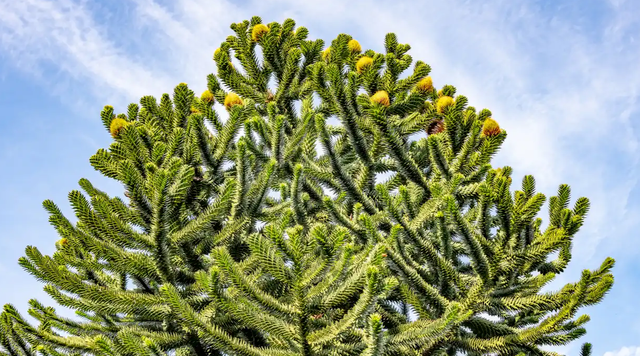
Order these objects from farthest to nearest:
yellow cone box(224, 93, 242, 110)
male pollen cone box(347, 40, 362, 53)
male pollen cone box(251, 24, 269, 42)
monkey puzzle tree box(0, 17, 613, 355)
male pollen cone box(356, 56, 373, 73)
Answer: male pollen cone box(347, 40, 362, 53), male pollen cone box(251, 24, 269, 42), male pollen cone box(356, 56, 373, 73), yellow cone box(224, 93, 242, 110), monkey puzzle tree box(0, 17, 613, 355)

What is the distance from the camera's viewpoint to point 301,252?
3.09 meters

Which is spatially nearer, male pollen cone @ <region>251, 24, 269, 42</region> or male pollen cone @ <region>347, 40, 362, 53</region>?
male pollen cone @ <region>251, 24, 269, 42</region>

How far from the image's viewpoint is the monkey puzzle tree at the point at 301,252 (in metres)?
3.17

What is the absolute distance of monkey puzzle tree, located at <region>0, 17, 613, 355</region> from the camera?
317 centimetres

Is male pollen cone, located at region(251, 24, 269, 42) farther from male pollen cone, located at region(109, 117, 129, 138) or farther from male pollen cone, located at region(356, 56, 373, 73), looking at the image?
male pollen cone, located at region(109, 117, 129, 138)

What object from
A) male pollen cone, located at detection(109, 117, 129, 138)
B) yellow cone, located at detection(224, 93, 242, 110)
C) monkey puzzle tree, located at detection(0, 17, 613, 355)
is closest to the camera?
monkey puzzle tree, located at detection(0, 17, 613, 355)

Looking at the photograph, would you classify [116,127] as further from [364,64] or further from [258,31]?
[364,64]

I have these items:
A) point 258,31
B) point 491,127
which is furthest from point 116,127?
point 491,127

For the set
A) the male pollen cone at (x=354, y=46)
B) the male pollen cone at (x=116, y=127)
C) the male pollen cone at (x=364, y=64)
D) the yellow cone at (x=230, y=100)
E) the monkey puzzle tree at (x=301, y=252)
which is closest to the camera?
the monkey puzzle tree at (x=301, y=252)

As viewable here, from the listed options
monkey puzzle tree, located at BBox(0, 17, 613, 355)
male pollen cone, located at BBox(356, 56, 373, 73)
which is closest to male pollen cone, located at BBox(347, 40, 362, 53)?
male pollen cone, located at BBox(356, 56, 373, 73)

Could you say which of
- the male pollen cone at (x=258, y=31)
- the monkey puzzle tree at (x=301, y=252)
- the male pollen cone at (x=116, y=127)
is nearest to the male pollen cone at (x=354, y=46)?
the male pollen cone at (x=258, y=31)

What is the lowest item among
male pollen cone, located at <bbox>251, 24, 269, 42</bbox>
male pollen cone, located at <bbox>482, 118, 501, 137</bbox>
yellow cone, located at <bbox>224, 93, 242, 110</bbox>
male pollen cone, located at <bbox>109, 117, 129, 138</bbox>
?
male pollen cone, located at <bbox>109, 117, 129, 138</bbox>

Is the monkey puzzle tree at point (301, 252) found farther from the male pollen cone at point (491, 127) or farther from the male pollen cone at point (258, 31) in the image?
the male pollen cone at point (258, 31)

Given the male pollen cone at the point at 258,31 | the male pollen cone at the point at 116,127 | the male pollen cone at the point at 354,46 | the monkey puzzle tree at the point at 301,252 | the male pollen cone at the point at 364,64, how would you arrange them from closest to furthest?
the monkey puzzle tree at the point at 301,252 → the male pollen cone at the point at 116,127 → the male pollen cone at the point at 364,64 → the male pollen cone at the point at 258,31 → the male pollen cone at the point at 354,46
